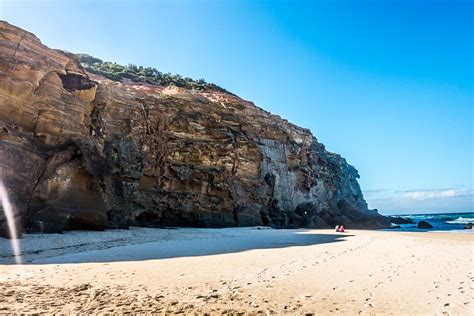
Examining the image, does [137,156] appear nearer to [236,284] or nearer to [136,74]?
[236,284]

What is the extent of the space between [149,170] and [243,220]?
Result: 11.1 meters

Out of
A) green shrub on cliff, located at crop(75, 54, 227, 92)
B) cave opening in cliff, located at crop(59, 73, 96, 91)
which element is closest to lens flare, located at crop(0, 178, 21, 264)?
cave opening in cliff, located at crop(59, 73, 96, 91)

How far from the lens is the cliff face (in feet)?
64.3

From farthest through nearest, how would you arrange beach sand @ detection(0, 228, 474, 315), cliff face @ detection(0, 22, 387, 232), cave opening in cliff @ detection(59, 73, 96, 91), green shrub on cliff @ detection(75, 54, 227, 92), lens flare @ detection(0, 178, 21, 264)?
green shrub on cliff @ detection(75, 54, 227, 92) → cave opening in cliff @ detection(59, 73, 96, 91) → cliff face @ detection(0, 22, 387, 232) → lens flare @ detection(0, 178, 21, 264) → beach sand @ detection(0, 228, 474, 315)

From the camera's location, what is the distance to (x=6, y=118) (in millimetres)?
19453

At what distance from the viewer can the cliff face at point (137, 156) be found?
64.3ft

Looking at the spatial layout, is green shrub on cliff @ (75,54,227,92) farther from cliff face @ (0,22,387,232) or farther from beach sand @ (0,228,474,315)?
beach sand @ (0,228,474,315)

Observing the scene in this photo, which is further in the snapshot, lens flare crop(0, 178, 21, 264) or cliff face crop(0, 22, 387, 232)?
cliff face crop(0, 22, 387, 232)

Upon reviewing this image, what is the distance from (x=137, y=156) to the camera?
94.7 feet

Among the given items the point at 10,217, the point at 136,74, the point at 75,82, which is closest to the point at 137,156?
the point at 75,82

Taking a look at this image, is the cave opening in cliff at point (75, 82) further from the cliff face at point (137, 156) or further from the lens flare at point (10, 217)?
the lens flare at point (10, 217)

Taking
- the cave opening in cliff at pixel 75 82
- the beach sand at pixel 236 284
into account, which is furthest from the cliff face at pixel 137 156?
the beach sand at pixel 236 284

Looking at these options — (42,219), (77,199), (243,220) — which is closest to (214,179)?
(243,220)

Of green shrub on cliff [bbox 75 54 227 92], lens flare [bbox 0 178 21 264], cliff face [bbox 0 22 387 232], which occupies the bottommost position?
lens flare [bbox 0 178 21 264]
